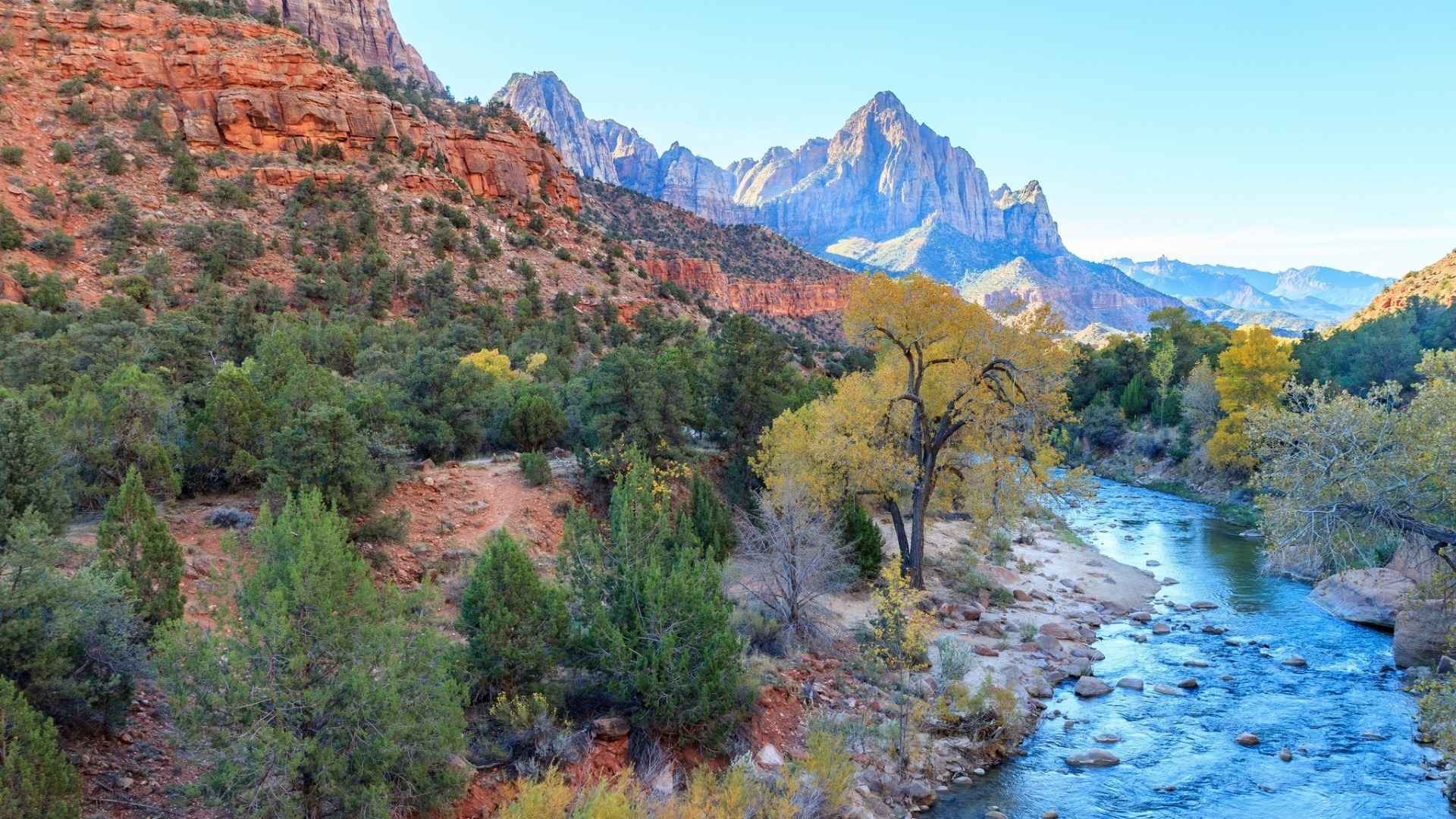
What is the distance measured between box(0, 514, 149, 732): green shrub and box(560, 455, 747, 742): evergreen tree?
474cm

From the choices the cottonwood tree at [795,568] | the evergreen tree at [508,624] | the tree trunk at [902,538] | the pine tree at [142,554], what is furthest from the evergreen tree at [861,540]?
the pine tree at [142,554]

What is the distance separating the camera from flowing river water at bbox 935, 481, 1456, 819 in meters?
10.6

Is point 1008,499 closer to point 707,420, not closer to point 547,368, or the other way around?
point 707,420

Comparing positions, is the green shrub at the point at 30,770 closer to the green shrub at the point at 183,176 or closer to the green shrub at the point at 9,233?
the green shrub at the point at 9,233

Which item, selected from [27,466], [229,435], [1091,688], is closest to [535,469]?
[229,435]

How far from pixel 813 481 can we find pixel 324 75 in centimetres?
4177

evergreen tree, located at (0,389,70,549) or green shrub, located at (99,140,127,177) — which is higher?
green shrub, located at (99,140,127,177)

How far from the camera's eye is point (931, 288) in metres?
16.9

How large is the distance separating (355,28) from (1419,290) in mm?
106055

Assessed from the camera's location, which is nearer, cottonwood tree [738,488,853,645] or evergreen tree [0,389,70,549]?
evergreen tree [0,389,70,549]

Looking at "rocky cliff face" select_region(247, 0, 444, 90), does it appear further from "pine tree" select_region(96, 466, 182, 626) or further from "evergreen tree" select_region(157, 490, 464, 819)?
"evergreen tree" select_region(157, 490, 464, 819)

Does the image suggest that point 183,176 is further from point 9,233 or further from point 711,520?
point 711,520

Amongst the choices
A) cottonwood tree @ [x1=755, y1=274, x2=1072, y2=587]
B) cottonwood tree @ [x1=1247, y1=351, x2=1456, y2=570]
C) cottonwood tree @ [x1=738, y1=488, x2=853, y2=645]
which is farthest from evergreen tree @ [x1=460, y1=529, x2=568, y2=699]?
cottonwood tree @ [x1=1247, y1=351, x2=1456, y2=570]

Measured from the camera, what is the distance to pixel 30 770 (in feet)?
17.8
